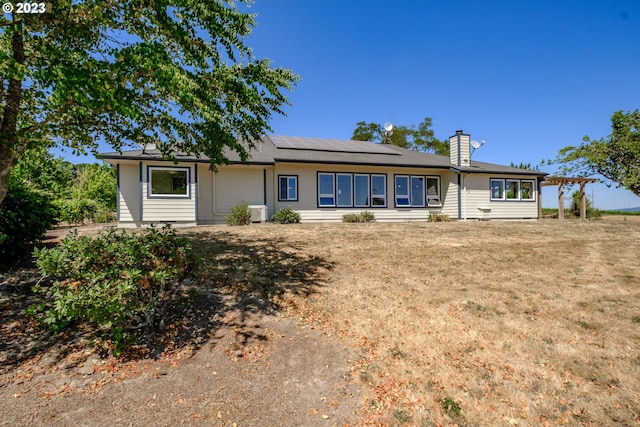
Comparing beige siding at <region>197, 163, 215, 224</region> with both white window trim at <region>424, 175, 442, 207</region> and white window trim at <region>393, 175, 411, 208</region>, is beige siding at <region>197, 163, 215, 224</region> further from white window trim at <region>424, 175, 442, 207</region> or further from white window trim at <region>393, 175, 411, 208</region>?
white window trim at <region>424, 175, 442, 207</region>

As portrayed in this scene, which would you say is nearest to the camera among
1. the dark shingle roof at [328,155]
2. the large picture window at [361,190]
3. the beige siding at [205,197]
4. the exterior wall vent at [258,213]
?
the exterior wall vent at [258,213]

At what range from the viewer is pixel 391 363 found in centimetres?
433

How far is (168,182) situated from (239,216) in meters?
4.72

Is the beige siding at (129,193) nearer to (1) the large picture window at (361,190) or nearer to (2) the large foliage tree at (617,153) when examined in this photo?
(1) the large picture window at (361,190)

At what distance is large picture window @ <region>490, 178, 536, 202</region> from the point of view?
64.7ft

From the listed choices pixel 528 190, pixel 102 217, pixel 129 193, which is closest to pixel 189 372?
pixel 129 193

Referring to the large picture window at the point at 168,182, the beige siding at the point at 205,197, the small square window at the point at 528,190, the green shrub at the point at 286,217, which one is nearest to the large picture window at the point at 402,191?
the green shrub at the point at 286,217

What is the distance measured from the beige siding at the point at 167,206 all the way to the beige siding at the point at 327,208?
12.6ft

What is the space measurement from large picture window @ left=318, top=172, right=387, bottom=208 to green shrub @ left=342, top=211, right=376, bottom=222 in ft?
2.62

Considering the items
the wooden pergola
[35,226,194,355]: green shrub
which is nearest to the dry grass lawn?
[35,226,194,355]: green shrub

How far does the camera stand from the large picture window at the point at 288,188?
54.3ft

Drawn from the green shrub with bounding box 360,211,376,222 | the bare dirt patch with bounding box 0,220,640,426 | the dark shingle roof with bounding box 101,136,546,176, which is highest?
the dark shingle roof with bounding box 101,136,546,176

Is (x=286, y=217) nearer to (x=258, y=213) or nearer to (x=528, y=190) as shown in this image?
(x=258, y=213)

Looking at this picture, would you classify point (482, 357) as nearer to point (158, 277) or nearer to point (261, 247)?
point (158, 277)
